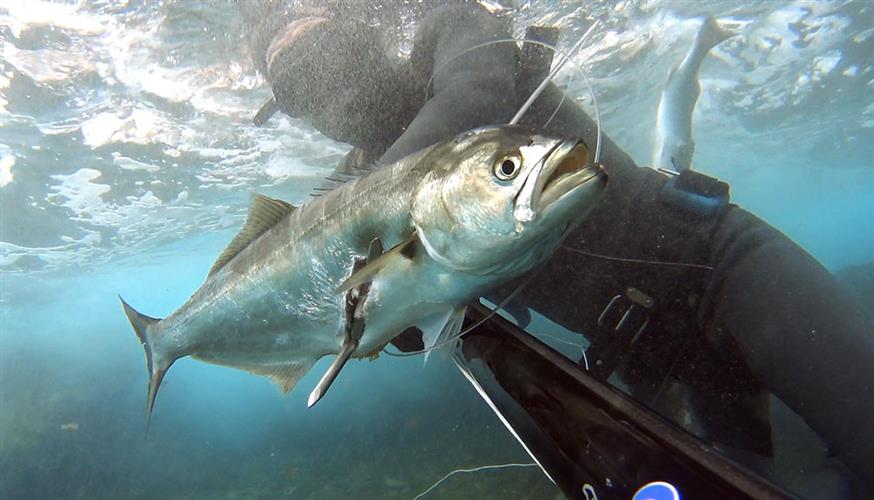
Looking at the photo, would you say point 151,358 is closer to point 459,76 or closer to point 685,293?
point 459,76

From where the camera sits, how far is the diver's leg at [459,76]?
2.42m

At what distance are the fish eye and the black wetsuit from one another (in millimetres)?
1041

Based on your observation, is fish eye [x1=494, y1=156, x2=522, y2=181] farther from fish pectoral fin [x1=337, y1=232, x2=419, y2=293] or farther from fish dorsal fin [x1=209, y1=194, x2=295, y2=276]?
fish dorsal fin [x1=209, y1=194, x2=295, y2=276]

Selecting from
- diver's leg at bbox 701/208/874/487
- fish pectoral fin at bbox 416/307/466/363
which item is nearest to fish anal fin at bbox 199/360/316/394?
fish pectoral fin at bbox 416/307/466/363

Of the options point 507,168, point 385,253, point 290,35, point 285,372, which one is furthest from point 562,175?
point 290,35

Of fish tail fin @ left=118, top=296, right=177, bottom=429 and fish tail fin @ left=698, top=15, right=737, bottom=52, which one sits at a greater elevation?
fish tail fin @ left=698, top=15, right=737, bottom=52

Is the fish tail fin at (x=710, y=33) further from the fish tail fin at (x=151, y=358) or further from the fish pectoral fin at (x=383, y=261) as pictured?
the fish tail fin at (x=151, y=358)

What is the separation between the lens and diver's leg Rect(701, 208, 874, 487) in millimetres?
2244

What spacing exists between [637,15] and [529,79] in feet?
34.2

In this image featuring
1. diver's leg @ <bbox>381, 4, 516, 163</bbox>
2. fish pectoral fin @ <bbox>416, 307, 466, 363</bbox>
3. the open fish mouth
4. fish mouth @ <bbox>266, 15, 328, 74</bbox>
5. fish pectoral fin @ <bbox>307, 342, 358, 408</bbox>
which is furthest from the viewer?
fish mouth @ <bbox>266, 15, 328, 74</bbox>

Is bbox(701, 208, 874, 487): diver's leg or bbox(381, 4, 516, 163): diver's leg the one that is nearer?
bbox(701, 208, 874, 487): diver's leg

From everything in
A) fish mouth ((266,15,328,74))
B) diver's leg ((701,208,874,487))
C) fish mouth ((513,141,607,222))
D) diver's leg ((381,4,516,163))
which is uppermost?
fish mouth ((266,15,328,74))

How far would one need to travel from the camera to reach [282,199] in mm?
11141

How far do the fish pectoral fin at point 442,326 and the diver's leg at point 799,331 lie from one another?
1.95 meters
